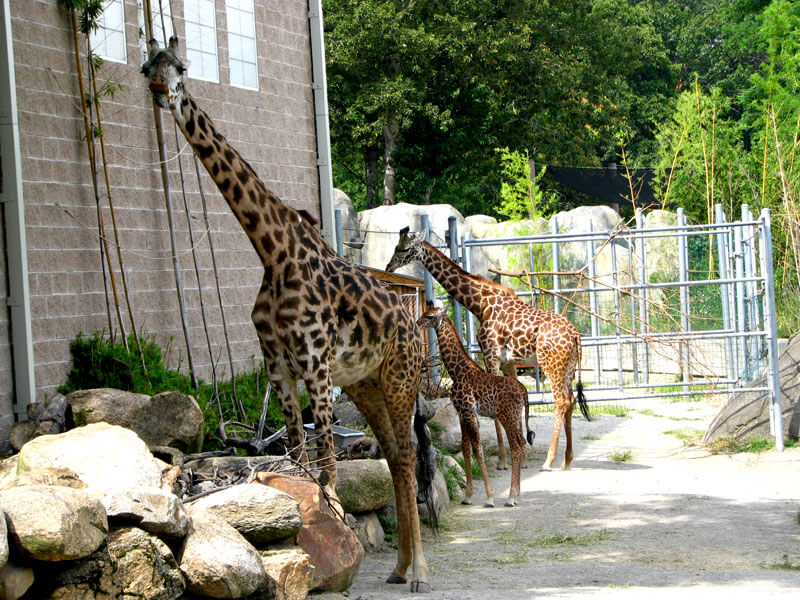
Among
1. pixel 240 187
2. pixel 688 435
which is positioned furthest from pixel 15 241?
pixel 688 435

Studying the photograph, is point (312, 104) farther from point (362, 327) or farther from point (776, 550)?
point (776, 550)

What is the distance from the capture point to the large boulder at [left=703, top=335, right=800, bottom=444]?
10.8 metres

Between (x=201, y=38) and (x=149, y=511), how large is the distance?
6.71m

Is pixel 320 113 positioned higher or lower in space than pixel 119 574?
higher

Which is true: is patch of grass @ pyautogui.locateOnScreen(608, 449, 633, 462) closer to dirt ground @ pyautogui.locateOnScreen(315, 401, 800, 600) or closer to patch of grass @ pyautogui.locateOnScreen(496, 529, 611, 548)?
dirt ground @ pyautogui.locateOnScreen(315, 401, 800, 600)

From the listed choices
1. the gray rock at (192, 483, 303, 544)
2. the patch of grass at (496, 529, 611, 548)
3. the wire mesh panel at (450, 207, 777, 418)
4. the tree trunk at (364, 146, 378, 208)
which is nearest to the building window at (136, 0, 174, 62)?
the wire mesh panel at (450, 207, 777, 418)

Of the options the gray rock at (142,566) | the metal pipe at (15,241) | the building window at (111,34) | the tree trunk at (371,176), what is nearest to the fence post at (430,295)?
the building window at (111,34)

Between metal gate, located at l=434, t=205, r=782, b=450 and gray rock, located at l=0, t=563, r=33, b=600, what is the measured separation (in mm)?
6927

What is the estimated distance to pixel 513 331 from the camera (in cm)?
1009

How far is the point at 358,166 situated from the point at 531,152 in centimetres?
619

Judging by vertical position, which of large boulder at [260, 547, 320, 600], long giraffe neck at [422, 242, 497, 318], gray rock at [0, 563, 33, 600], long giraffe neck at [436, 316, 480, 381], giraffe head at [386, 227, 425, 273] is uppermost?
giraffe head at [386, 227, 425, 273]

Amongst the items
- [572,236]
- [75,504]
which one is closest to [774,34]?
[572,236]

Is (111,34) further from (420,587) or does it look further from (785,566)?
(785,566)

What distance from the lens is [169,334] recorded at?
30.3ft
